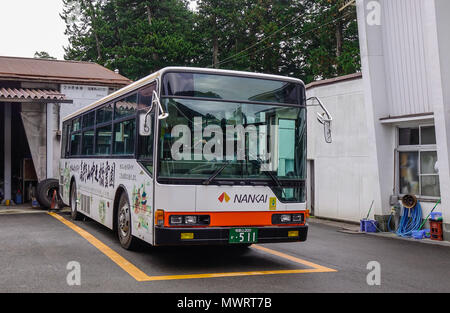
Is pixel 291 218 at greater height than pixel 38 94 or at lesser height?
lesser

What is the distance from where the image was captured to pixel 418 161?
14031 mm

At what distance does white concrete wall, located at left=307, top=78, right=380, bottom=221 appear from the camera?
51.5ft

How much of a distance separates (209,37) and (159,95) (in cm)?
3589

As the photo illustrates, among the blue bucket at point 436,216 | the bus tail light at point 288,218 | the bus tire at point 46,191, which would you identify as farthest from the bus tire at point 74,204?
the blue bucket at point 436,216

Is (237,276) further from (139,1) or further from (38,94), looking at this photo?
(139,1)

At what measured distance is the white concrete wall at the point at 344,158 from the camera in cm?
1571

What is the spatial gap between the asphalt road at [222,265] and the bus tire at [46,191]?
5510mm

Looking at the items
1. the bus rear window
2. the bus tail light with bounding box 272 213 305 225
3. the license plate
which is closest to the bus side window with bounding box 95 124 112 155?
the bus rear window

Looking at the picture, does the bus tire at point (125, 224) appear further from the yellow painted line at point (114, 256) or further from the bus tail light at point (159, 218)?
the bus tail light at point (159, 218)

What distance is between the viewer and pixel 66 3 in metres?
57.7

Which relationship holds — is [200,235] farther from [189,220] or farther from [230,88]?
[230,88]

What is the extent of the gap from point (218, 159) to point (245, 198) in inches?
28.1
